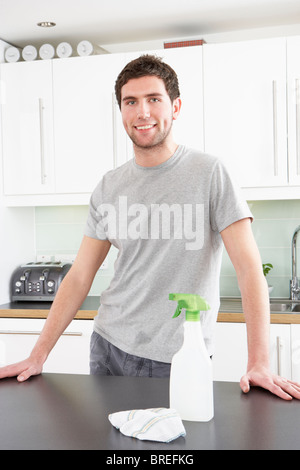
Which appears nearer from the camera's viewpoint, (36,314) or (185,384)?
(185,384)

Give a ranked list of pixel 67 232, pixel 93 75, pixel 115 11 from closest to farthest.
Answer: pixel 115 11
pixel 93 75
pixel 67 232

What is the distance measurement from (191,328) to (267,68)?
210 cm

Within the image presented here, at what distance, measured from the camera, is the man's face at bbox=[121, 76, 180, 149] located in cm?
161

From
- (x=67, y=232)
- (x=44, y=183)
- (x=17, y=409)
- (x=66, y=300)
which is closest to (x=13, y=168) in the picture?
(x=44, y=183)

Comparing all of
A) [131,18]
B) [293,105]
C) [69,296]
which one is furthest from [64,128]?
[69,296]

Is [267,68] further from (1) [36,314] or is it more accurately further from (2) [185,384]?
(2) [185,384]

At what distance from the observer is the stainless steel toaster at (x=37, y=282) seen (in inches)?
120

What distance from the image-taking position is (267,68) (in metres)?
2.77

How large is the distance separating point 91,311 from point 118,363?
3.94 feet

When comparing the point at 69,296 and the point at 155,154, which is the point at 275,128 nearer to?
the point at 155,154

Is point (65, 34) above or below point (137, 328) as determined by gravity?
above

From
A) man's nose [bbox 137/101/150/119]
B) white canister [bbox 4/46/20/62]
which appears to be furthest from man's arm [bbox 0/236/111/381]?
white canister [bbox 4/46/20/62]

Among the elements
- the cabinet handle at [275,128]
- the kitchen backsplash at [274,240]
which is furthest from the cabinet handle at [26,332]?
the cabinet handle at [275,128]

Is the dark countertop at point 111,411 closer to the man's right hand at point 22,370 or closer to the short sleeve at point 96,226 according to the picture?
the man's right hand at point 22,370
